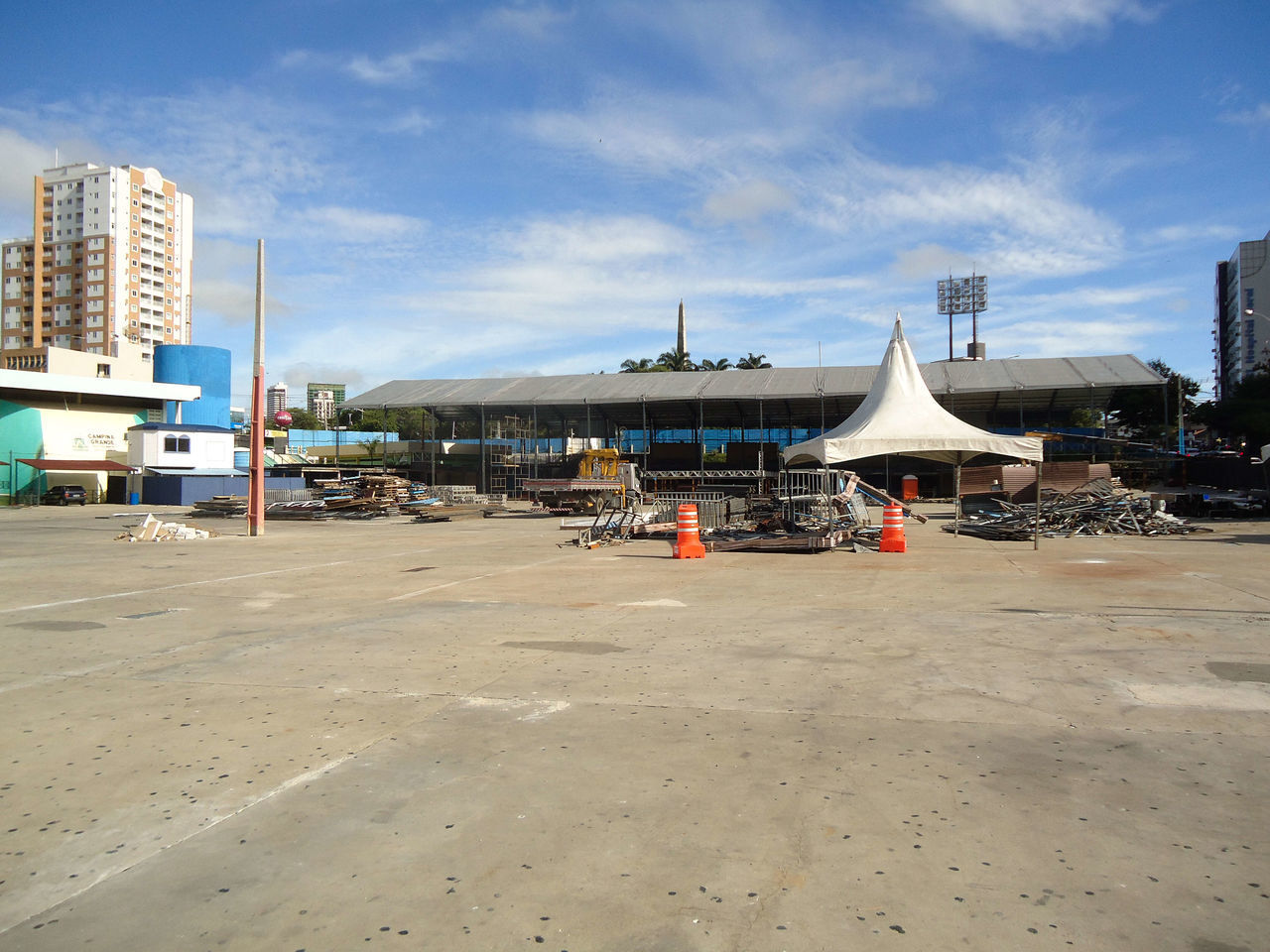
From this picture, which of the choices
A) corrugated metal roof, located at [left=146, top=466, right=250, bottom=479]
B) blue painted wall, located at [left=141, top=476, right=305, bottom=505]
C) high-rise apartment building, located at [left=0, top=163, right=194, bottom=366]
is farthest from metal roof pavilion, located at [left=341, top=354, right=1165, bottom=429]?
high-rise apartment building, located at [left=0, top=163, right=194, bottom=366]

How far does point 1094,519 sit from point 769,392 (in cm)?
2755

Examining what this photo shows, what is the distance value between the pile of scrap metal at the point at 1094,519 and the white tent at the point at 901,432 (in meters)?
3.07

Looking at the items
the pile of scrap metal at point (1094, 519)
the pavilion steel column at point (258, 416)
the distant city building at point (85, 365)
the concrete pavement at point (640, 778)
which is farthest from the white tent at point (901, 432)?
the distant city building at point (85, 365)

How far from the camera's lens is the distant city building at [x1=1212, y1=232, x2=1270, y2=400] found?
114 meters

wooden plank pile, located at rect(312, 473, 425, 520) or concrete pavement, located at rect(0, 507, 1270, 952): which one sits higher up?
wooden plank pile, located at rect(312, 473, 425, 520)

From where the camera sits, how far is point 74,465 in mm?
52344

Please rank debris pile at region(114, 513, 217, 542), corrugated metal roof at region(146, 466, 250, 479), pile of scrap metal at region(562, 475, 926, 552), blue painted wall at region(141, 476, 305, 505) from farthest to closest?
corrugated metal roof at region(146, 466, 250, 479) → blue painted wall at region(141, 476, 305, 505) → debris pile at region(114, 513, 217, 542) → pile of scrap metal at region(562, 475, 926, 552)

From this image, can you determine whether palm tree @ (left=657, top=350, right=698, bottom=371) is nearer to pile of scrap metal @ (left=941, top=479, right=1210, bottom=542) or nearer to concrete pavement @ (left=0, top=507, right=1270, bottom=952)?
pile of scrap metal @ (left=941, top=479, right=1210, bottom=542)

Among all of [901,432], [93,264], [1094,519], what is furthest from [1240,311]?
[93,264]

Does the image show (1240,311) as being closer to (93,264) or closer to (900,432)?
(900,432)

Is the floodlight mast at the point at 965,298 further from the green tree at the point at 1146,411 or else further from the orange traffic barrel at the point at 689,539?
the orange traffic barrel at the point at 689,539

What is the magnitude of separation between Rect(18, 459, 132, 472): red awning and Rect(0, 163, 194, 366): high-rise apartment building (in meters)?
82.8

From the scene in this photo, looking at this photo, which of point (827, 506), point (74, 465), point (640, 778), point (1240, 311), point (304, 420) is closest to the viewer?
point (640, 778)

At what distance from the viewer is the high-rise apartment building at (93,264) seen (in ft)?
426
